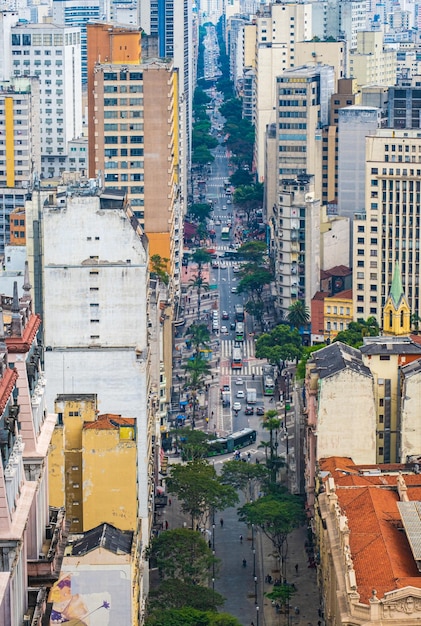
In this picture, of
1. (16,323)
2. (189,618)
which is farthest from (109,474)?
(16,323)

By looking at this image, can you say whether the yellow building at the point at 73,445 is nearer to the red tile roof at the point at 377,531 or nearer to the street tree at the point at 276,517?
the red tile roof at the point at 377,531

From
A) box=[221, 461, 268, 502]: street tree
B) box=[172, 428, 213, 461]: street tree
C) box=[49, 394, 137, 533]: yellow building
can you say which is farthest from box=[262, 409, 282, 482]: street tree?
box=[49, 394, 137, 533]: yellow building

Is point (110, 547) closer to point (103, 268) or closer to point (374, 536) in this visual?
point (374, 536)

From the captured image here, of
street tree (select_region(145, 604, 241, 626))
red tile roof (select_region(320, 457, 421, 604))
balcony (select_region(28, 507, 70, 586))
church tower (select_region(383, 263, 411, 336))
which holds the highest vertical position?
balcony (select_region(28, 507, 70, 586))

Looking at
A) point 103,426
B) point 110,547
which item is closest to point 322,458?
point 103,426

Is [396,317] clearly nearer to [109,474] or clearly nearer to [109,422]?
[109,422]

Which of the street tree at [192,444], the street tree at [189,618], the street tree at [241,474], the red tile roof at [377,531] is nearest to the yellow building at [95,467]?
the street tree at [189,618]

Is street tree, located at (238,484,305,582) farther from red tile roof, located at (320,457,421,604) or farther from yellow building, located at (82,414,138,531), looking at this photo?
yellow building, located at (82,414,138,531)

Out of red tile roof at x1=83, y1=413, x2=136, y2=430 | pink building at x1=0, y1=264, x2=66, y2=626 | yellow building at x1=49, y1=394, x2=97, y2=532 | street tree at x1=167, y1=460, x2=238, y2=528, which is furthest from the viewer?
street tree at x1=167, y1=460, x2=238, y2=528
